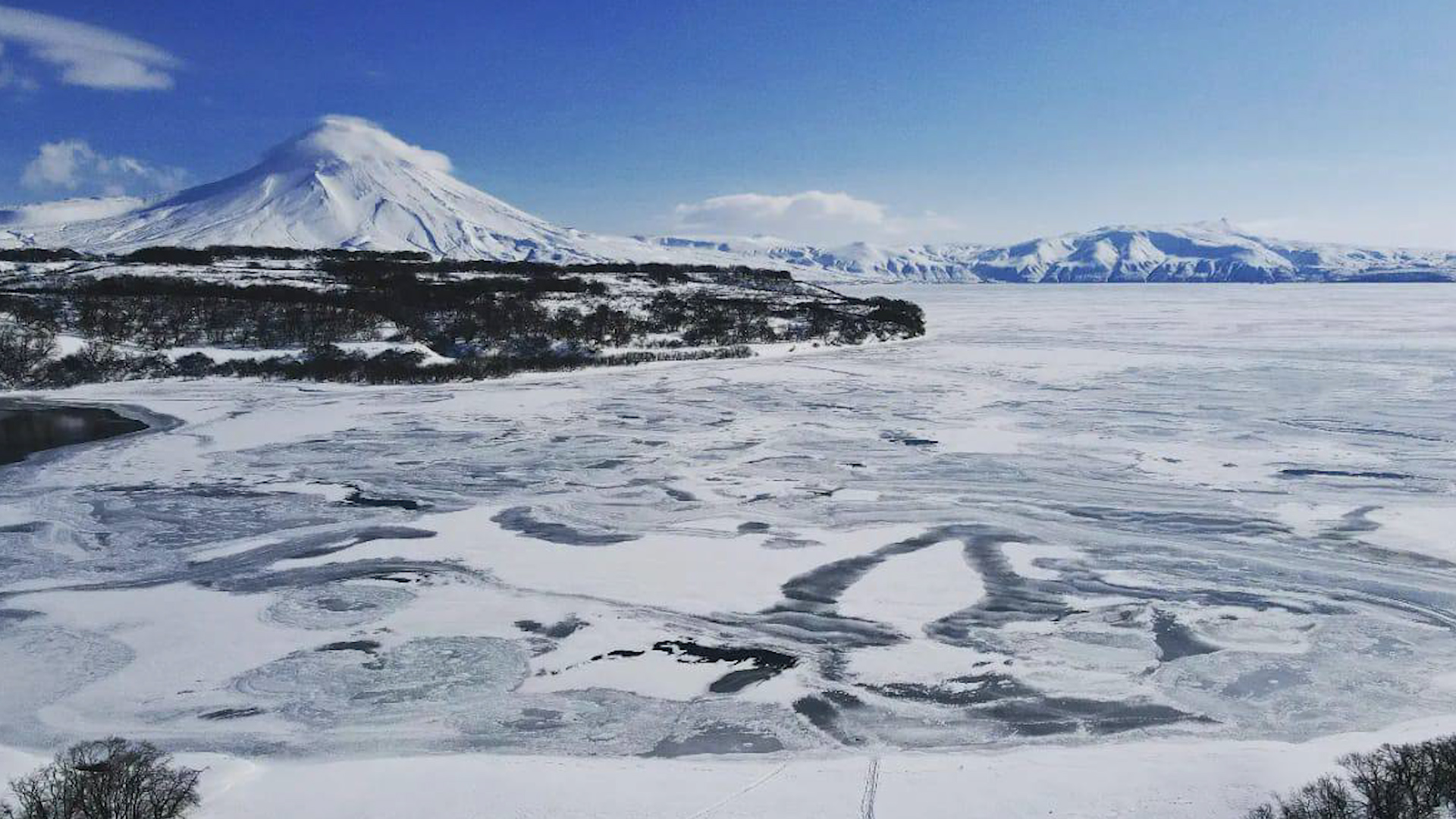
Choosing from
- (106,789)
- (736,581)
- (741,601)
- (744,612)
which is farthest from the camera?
(736,581)

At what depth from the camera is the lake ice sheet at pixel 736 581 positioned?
761cm

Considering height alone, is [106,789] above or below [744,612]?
above

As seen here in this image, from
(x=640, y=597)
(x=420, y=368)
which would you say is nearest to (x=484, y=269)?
(x=420, y=368)

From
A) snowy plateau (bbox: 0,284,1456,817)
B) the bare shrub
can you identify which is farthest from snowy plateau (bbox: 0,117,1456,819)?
the bare shrub

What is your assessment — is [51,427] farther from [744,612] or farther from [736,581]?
[744,612]

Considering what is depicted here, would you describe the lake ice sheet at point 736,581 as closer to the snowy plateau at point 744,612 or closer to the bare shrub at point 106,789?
the snowy plateau at point 744,612

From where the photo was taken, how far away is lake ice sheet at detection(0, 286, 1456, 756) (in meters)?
7.61

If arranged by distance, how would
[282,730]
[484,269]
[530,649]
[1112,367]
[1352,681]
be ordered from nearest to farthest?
[282,730] → [1352,681] → [530,649] → [1112,367] → [484,269]

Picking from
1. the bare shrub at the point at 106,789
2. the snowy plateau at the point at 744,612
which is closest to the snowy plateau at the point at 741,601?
the snowy plateau at the point at 744,612

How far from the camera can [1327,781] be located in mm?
6191

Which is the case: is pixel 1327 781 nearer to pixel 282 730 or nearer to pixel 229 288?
pixel 282 730

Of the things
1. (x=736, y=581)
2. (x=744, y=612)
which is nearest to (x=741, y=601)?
(x=744, y=612)

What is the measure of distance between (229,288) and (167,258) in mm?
22676

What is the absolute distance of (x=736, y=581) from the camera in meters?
10.8
